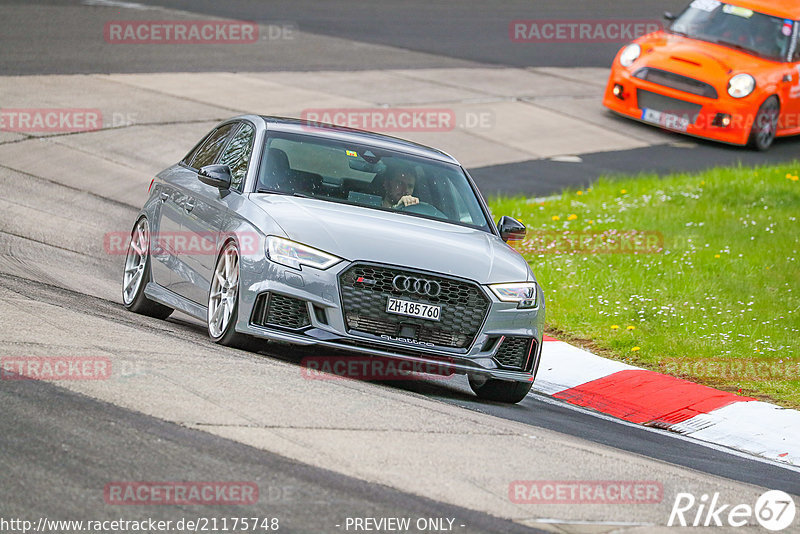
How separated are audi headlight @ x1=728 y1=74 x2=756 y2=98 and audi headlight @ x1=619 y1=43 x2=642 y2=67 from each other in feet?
5.69

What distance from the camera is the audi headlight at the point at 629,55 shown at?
22188mm

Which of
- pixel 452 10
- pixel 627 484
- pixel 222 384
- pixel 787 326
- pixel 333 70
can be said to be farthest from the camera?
pixel 452 10

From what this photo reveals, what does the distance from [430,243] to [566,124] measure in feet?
47.2

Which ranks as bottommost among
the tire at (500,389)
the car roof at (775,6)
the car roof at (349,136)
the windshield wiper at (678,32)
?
the tire at (500,389)

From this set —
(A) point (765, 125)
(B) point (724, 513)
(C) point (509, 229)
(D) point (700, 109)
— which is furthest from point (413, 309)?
(A) point (765, 125)

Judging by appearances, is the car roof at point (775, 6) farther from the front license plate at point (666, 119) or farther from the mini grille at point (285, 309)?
the mini grille at point (285, 309)

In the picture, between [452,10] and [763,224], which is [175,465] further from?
[452,10]

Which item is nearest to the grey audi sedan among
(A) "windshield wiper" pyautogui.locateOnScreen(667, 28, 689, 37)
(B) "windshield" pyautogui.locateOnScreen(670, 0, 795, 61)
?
(B) "windshield" pyautogui.locateOnScreen(670, 0, 795, 61)

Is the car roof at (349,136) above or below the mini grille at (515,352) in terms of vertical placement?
above

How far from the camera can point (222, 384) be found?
7.04 meters

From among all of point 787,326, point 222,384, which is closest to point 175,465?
point 222,384

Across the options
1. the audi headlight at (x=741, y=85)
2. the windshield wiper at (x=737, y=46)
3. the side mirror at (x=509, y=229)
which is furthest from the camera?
the windshield wiper at (x=737, y=46)

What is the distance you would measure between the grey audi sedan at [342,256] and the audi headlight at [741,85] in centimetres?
1241

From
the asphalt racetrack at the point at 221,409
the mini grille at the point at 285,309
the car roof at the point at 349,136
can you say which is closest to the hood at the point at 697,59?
the asphalt racetrack at the point at 221,409
